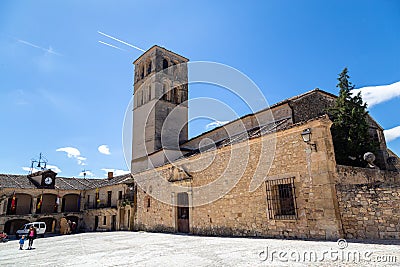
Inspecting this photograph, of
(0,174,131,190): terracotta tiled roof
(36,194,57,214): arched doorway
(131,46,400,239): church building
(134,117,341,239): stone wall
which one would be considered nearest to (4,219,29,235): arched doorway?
(36,194,57,214): arched doorway

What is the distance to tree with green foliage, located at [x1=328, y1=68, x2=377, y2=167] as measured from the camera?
841 centimetres

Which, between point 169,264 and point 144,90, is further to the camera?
point 144,90

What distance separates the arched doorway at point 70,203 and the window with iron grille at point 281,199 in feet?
75.9

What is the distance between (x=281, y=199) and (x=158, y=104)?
1300cm

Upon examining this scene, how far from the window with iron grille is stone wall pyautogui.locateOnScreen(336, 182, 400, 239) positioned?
131cm

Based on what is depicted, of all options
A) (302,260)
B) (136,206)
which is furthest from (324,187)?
(136,206)

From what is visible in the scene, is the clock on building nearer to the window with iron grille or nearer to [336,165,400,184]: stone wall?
the window with iron grille

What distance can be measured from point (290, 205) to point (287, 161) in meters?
1.31

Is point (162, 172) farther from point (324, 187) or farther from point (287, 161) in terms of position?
point (324, 187)

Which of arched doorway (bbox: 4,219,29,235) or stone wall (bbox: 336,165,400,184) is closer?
stone wall (bbox: 336,165,400,184)

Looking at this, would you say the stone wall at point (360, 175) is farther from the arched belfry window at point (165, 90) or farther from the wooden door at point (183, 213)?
the arched belfry window at point (165, 90)

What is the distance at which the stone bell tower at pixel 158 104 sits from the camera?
60.6ft

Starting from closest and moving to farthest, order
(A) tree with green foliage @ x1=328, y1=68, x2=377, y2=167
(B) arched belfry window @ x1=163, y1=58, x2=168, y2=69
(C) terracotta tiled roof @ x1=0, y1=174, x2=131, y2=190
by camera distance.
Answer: (A) tree with green foliage @ x1=328, y1=68, x2=377, y2=167
(B) arched belfry window @ x1=163, y1=58, x2=168, y2=69
(C) terracotta tiled roof @ x1=0, y1=174, x2=131, y2=190

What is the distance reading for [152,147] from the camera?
18.1 metres
